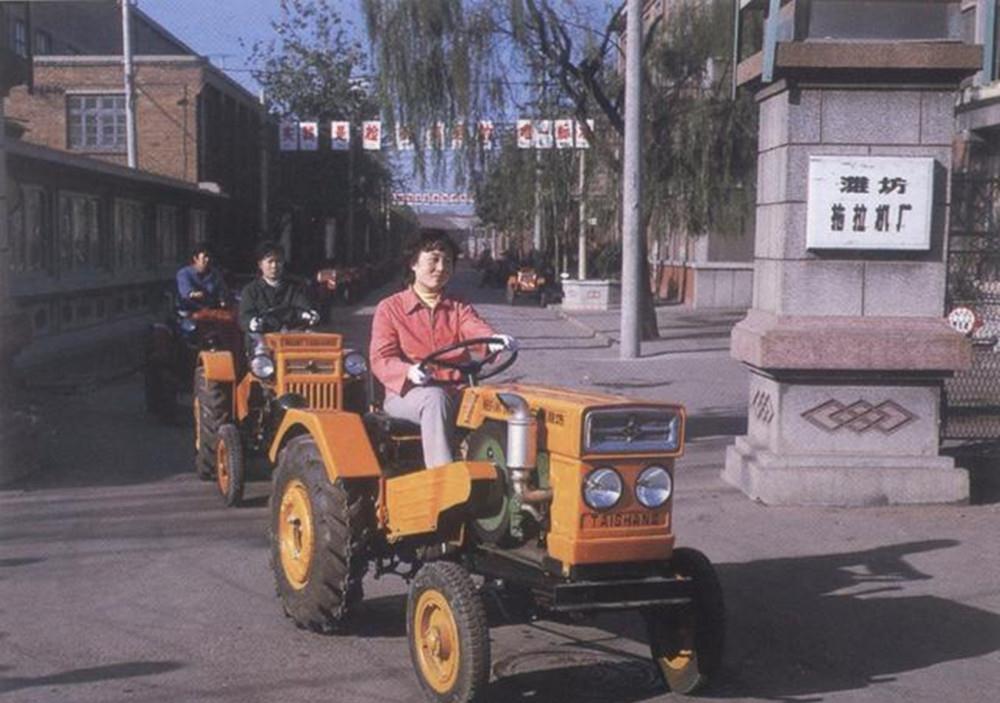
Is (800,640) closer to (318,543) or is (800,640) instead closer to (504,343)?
(504,343)

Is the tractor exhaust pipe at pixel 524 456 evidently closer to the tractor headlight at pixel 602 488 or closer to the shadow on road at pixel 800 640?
the tractor headlight at pixel 602 488

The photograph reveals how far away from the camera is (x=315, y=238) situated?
53812 mm

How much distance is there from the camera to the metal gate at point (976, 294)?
38.3 ft

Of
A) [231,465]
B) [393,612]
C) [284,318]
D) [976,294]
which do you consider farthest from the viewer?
[976,294]

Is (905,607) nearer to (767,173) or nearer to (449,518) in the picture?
(449,518)

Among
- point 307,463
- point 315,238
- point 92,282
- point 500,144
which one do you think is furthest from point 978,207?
point 315,238

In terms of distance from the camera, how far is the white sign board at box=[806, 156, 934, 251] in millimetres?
10508

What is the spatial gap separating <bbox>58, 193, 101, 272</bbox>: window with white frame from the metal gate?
703 inches

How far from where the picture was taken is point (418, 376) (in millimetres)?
6691

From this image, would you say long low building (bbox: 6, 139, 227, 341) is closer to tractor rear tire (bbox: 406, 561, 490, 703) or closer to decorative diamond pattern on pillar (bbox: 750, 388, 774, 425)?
decorative diamond pattern on pillar (bbox: 750, 388, 774, 425)

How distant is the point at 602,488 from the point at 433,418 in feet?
3.41

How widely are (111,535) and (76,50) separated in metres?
44.0

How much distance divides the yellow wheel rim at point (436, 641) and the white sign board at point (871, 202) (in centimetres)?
535

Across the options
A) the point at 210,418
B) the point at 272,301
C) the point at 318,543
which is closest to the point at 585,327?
the point at 272,301
